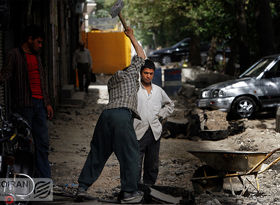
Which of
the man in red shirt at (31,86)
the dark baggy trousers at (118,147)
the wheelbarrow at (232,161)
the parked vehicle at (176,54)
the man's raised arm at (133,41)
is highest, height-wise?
the man's raised arm at (133,41)

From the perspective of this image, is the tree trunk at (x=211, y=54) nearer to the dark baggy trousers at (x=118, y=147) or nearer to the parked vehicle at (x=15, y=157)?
the dark baggy trousers at (x=118, y=147)

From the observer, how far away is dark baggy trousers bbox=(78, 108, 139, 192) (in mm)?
6129

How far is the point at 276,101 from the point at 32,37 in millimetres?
9875

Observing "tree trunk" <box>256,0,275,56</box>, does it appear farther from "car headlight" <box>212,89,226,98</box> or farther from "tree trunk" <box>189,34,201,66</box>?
"tree trunk" <box>189,34,201,66</box>

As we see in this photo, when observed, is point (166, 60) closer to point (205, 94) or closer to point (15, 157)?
point (205, 94)

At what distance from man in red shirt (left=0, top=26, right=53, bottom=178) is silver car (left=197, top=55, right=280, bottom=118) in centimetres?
887

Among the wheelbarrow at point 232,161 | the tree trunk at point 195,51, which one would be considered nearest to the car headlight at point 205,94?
the wheelbarrow at point 232,161

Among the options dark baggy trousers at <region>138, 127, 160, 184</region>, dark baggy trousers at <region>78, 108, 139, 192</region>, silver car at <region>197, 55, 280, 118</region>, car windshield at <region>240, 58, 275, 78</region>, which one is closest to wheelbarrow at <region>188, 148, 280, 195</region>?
dark baggy trousers at <region>138, 127, 160, 184</region>

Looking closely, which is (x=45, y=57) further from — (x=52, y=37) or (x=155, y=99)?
(x=155, y=99)

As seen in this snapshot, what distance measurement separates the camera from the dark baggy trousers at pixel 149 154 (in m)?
6.90

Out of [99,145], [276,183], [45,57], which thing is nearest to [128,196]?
[99,145]

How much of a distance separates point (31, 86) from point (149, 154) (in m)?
1.67

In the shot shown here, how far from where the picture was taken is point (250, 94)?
15.0m

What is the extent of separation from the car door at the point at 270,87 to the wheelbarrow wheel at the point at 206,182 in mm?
7745
